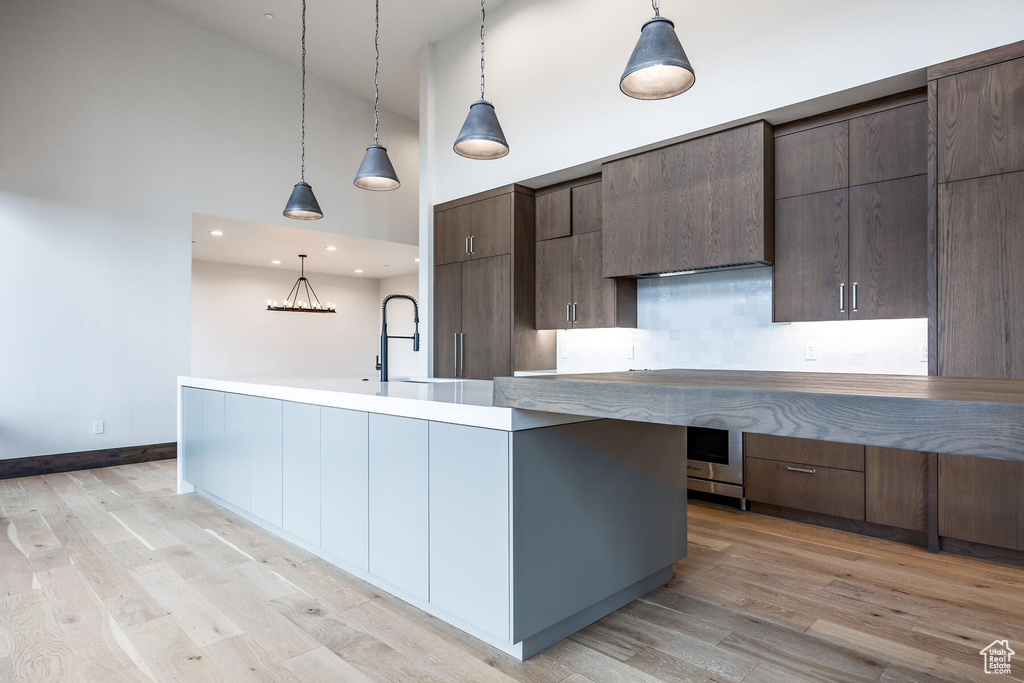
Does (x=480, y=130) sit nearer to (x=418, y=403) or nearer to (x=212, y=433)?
(x=418, y=403)

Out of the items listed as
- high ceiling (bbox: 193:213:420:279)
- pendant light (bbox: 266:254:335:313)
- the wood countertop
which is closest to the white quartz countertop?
Result: the wood countertop

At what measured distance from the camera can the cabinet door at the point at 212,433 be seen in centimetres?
328

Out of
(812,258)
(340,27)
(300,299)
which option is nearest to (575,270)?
(812,258)

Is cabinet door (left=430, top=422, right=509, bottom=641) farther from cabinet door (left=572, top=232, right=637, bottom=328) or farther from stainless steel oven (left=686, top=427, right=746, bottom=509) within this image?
cabinet door (left=572, top=232, right=637, bottom=328)

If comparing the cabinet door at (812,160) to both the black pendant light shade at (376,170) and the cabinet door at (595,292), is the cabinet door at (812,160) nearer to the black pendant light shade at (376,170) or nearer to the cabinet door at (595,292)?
the cabinet door at (595,292)

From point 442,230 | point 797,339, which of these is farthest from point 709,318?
point 442,230

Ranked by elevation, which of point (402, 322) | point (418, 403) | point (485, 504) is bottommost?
point (485, 504)

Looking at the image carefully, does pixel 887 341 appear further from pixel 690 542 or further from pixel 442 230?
pixel 442 230

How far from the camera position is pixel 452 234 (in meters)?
5.16

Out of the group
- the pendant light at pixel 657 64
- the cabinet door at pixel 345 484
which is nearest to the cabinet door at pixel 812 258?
the pendant light at pixel 657 64

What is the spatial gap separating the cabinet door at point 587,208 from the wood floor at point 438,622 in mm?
2408

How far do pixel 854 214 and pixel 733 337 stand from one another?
1.02m

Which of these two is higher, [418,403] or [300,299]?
[300,299]

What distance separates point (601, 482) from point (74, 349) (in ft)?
16.2
